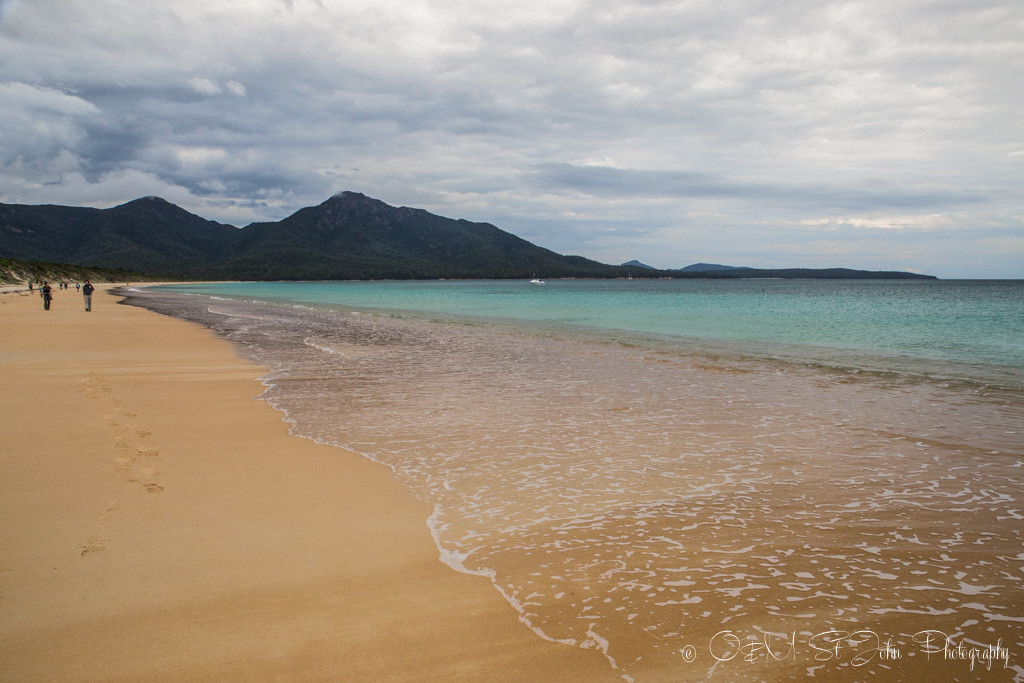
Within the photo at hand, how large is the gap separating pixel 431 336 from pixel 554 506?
20.8 m

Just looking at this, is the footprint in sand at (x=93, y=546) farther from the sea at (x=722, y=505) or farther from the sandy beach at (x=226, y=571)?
the sea at (x=722, y=505)

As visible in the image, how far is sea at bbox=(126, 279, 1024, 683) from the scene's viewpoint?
3619mm

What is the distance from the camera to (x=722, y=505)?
5.75m

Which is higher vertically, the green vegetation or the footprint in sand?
the green vegetation

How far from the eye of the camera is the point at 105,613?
371cm

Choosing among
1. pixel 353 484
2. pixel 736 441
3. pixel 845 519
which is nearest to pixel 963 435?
pixel 736 441

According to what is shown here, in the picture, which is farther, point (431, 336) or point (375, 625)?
point (431, 336)

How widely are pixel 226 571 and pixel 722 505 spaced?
4.47 m

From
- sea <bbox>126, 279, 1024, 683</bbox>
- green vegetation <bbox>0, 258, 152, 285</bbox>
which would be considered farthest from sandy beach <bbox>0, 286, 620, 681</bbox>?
green vegetation <bbox>0, 258, 152, 285</bbox>

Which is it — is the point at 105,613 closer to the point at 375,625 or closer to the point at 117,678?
the point at 117,678

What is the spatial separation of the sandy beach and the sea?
1.17ft

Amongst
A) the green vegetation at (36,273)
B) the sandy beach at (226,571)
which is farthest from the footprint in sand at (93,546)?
the green vegetation at (36,273)

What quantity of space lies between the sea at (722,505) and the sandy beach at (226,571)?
357 millimetres

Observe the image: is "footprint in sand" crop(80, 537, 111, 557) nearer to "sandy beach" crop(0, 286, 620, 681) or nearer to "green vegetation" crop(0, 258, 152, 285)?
"sandy beach" crop(0, 286, 620, 681)
